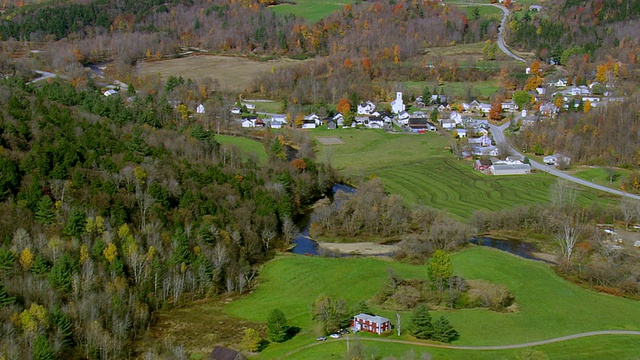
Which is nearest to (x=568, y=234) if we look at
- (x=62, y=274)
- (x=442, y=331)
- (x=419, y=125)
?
(x=442, y=331)

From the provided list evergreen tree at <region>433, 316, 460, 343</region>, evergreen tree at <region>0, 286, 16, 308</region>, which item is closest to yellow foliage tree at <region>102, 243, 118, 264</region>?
evergreen tree at <region>0, 286, 16, 308</region>

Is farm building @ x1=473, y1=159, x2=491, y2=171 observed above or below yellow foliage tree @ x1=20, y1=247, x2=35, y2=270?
below

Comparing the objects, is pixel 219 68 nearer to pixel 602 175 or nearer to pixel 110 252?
pixel 602 175

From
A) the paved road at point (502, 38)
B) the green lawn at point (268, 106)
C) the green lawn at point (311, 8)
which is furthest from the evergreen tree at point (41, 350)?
the green lawn at point (311, 8)

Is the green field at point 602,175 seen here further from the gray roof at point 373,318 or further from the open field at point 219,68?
the open field at point 219,68

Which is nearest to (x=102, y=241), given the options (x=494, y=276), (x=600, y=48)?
(x=494, y=276)

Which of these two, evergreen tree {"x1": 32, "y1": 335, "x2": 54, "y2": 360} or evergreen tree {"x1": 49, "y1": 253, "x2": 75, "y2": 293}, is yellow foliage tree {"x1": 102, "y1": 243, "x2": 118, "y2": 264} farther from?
evergreen tree {"x1": 32, "y1": 335, "x2": 54, "y2": 360}
